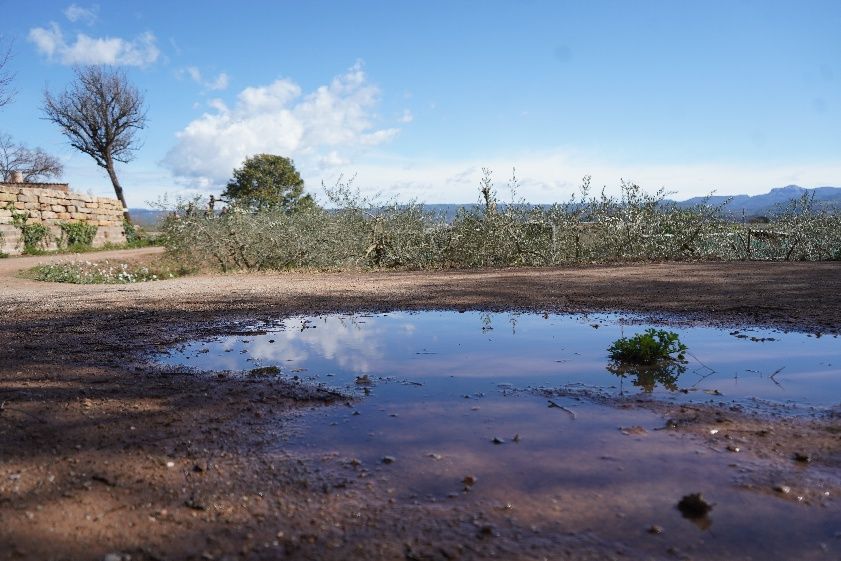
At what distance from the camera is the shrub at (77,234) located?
2236 centimetres

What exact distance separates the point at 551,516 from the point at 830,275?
1051cm

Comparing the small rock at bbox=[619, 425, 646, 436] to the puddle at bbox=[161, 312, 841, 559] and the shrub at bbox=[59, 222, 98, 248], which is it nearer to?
the puddle at bbox=[161, 312, 841, 559]

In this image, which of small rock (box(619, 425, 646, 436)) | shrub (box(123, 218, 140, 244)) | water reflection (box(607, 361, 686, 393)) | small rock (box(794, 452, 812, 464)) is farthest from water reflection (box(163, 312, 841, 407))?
shrub (box(123, 218, 140, 244))

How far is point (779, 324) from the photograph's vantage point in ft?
19.8

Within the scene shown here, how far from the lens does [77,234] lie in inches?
905

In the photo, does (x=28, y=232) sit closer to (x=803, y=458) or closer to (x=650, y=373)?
(x=650, y=373)

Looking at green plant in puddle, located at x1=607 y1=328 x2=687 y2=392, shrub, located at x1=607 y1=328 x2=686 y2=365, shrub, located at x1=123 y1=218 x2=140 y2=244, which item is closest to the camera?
green plant in puddle, located at x1=607 y1=328 x2=687 y2=392

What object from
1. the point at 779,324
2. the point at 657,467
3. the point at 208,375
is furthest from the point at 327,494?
the point at 779,324

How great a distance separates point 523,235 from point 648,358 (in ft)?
36.2

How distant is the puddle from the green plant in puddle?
3.0 inches

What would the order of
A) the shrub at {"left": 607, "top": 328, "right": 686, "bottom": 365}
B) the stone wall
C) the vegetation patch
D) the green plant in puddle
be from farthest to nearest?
the stone wall, the vegetation patch, the shrub at {"left": 607, "top": 328, "right": 686, "bottom": 365}, the green plant in puddle

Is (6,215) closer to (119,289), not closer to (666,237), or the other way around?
(119,289)

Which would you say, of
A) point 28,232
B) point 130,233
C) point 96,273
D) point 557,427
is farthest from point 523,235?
point 130,233

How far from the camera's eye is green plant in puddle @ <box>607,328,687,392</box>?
4301 millimetres
